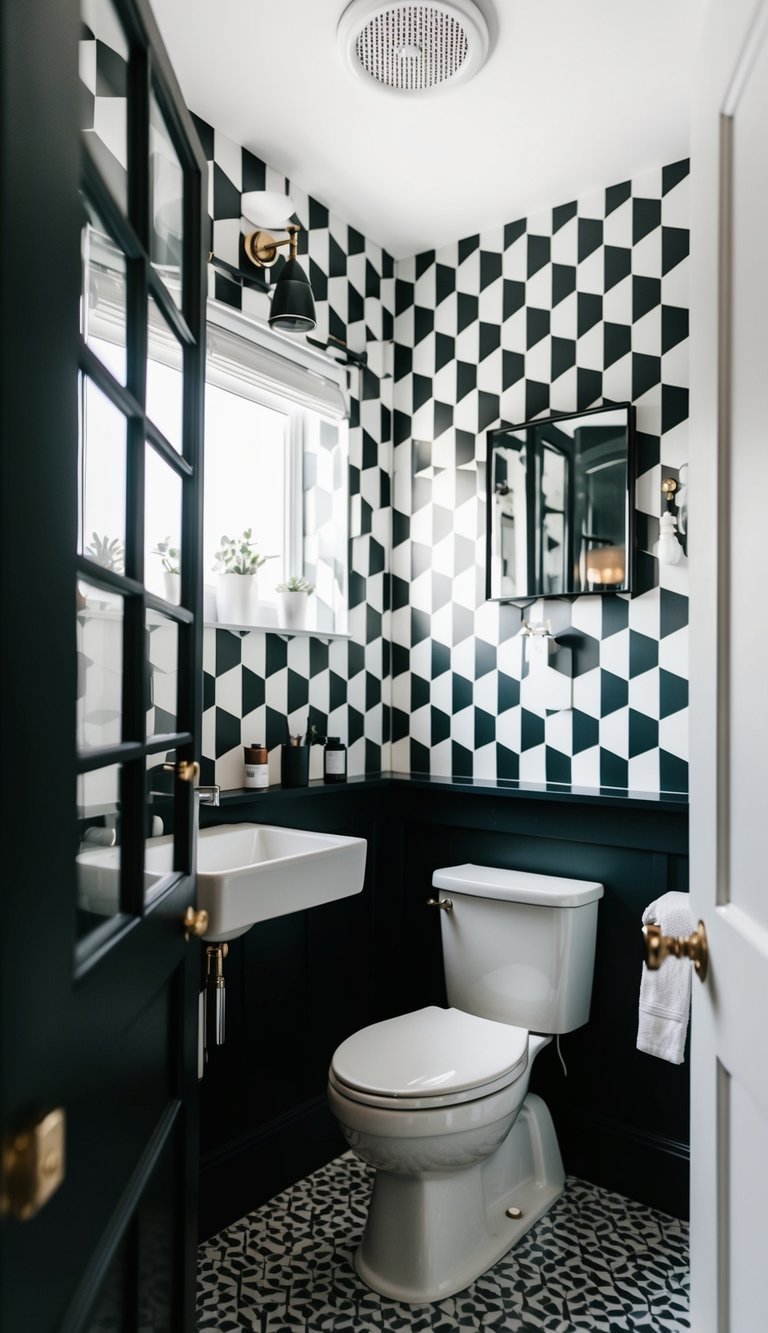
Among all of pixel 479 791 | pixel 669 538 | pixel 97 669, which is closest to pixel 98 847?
pixel 97 669

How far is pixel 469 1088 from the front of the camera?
1773mm

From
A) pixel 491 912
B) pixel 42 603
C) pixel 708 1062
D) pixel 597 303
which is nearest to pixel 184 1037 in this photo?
pixel 708 1062

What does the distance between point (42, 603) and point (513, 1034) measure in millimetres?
1715

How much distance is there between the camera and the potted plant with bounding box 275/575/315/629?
7.98 feet

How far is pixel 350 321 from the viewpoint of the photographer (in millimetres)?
2754

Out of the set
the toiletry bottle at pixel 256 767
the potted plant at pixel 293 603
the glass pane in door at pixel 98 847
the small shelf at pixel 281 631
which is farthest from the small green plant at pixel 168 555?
the potted plant at pixel 293 603

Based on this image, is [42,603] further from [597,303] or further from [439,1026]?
[597,303]

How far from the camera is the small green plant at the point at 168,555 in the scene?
1.22m

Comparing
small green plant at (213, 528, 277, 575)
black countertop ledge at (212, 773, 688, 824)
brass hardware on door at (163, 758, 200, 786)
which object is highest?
small green plant at (213, 528, 277, 575)

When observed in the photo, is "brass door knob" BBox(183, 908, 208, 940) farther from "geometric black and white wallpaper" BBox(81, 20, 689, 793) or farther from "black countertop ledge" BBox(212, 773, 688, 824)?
"geometric black and white wallpaper" BBox(81, 20, 689, 793)

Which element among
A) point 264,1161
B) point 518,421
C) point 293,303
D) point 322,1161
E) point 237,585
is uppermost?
point 293,303

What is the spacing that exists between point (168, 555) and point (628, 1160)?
6.40 feet

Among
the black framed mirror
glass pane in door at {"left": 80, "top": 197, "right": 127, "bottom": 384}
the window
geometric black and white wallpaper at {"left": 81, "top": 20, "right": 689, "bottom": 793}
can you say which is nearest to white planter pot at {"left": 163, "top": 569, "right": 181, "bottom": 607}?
glass pane in door at {"left": 80, "top": 197, "right": 127, "bottom": 384}

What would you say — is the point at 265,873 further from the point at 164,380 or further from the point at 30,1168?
the point at 30,1168
